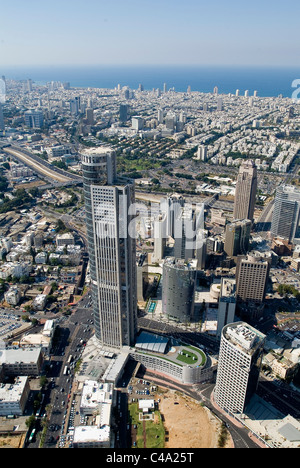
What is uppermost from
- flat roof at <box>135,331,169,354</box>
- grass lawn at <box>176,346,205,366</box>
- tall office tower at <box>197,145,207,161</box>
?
tall office tower at <box>197,145,207,161</box>

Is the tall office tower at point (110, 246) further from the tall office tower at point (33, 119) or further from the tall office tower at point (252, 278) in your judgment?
the tall office tower at point (33, 119)

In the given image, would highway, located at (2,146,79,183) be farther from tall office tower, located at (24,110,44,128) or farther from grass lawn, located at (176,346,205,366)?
grass lawn, located at (176,346,205,366)

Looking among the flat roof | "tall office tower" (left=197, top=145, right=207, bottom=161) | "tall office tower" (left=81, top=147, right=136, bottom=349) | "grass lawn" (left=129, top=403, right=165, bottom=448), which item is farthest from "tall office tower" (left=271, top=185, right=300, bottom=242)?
"tall office tower" (left=197, top=145, right=207, bottom=161)

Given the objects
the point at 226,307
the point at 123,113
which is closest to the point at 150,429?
the point at 226,307

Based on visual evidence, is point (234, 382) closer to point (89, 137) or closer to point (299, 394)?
point (299, 394)

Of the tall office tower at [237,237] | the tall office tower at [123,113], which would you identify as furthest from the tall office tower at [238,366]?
the tall office tower at [123,113]
